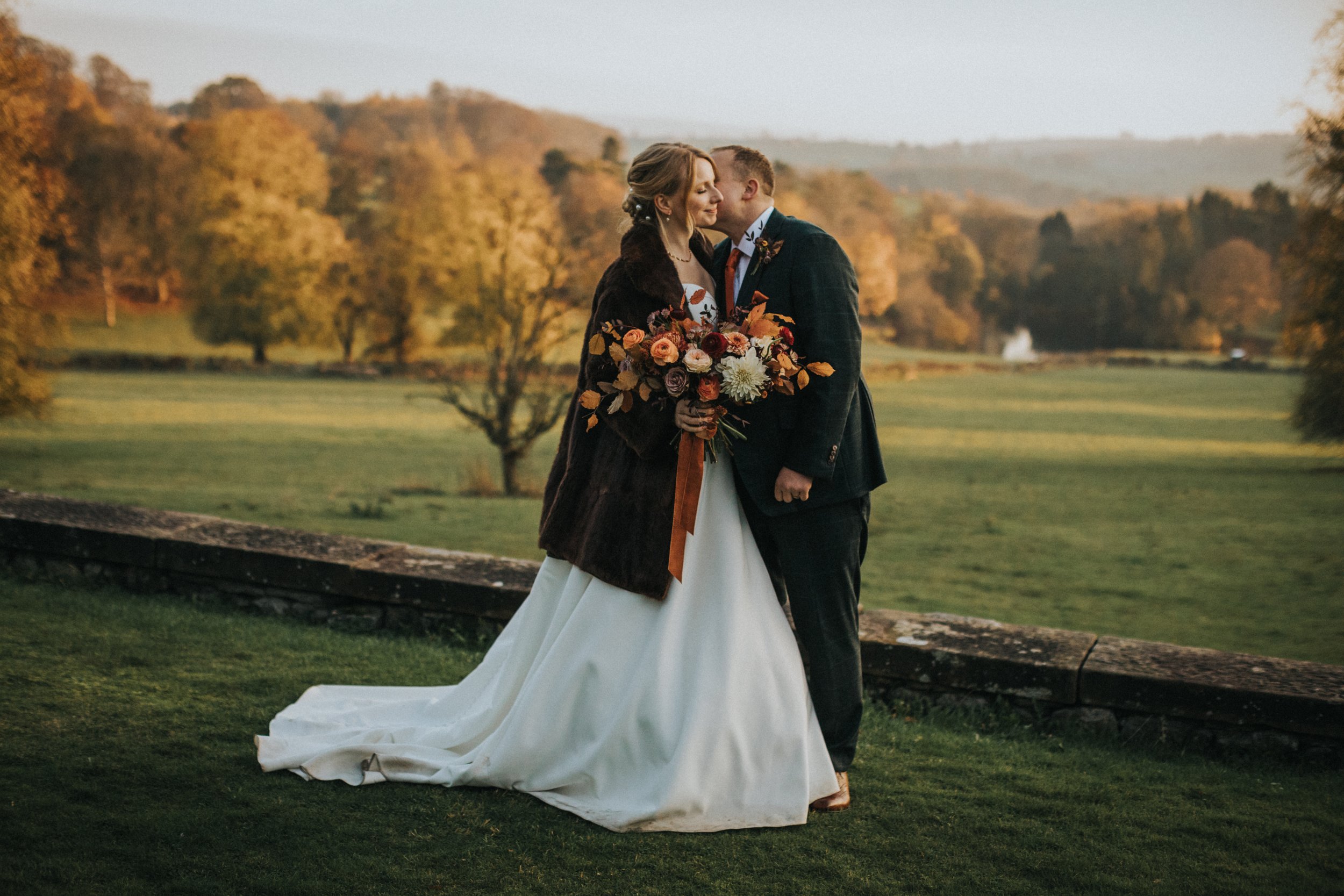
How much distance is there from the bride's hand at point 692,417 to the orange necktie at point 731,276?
1.69ft

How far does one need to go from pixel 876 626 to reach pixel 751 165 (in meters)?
2.17

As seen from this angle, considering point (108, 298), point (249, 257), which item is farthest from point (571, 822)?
point (108, 298)

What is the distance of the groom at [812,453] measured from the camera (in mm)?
3443

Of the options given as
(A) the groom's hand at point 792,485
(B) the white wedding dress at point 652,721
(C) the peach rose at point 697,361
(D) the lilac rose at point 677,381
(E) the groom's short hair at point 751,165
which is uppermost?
(E) the groom's short hair at point 751,165

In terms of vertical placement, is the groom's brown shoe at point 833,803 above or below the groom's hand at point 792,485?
below

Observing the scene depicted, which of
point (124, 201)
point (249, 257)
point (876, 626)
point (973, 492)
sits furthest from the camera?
point (124, 201)

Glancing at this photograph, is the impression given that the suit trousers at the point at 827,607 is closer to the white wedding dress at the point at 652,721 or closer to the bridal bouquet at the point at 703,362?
the white wedding dress at the point at 652,721

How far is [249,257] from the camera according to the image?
128 ft

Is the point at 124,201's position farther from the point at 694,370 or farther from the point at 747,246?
the point at 694,370

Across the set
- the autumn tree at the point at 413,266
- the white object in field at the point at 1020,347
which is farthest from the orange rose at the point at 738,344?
the white object in field at the point at 1020,347

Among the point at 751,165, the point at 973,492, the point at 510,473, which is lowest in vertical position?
the point at 973,492

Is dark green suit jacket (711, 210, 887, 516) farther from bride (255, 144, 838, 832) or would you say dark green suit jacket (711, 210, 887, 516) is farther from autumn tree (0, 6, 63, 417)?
autumn tree (0, 6, 63, 417)

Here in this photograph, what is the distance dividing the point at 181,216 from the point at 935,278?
60.3 metres

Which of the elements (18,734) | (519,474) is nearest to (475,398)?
(519,474)
